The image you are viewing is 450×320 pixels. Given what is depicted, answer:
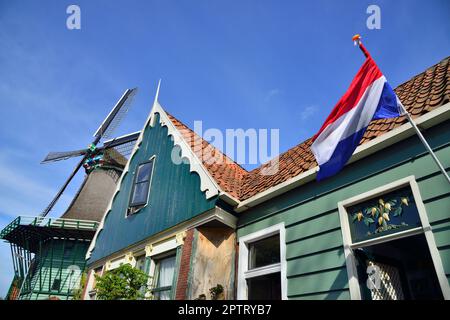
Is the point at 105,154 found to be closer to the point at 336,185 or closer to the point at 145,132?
the point at 145,132

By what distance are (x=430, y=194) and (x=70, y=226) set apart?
2895 centimetres

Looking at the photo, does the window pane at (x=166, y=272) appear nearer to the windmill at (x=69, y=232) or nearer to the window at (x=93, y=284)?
the window at (x=93, y=284)

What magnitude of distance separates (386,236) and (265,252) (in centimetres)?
279

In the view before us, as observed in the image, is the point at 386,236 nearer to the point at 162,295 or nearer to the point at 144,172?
the point at 162,295

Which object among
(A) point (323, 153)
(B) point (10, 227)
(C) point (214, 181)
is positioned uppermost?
(B) point (10, 227)

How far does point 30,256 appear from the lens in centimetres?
2911

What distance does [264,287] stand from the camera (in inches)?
287

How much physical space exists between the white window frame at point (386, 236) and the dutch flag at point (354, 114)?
988 mm

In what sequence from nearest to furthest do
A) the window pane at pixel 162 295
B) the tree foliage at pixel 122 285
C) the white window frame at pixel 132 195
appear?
the tree foliage at pixel 122 285 < the window pane at pixel 162 295 < the white window frame at pixel 132 195

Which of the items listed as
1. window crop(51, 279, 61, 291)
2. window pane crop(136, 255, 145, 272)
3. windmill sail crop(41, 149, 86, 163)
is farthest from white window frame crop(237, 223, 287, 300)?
windmill sail crop(41, 149, 86, 163)

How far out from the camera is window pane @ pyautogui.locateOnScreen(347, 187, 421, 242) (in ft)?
14.1

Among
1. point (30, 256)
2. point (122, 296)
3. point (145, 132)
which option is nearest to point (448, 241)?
point (122, 296)

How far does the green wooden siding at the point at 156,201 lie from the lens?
783 cm

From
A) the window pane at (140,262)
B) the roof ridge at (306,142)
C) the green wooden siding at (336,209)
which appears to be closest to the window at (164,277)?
the window pane at (140,262)
